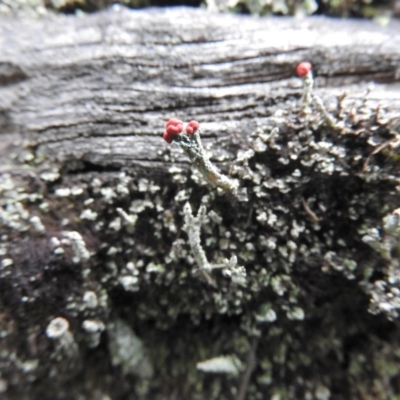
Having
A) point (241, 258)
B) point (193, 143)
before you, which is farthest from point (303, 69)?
point (241, 258)

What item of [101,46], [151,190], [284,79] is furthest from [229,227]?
[101,46]

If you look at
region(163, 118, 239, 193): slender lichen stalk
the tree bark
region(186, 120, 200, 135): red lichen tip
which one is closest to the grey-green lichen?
the tree bark

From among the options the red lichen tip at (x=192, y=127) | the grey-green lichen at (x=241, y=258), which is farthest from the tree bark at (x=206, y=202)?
the red lichen tip at (x=192, y=127)

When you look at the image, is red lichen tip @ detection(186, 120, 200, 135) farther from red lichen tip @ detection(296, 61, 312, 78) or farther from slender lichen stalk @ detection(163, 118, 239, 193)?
red lichen tip @ detection(296, 61, 312, 78)

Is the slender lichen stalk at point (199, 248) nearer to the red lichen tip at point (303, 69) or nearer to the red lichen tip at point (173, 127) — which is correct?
the red lichen tip at point (173, 127)

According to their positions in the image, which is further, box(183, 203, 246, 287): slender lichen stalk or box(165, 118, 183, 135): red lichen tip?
box(183, 203, 246, 287): slender lichen stalk

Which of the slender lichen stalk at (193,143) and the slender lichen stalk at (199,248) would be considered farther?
the slender lichen stalk at (199,248)

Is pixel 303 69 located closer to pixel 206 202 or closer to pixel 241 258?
pixel 206 202

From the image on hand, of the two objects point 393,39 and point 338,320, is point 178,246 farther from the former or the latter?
point 393,39
